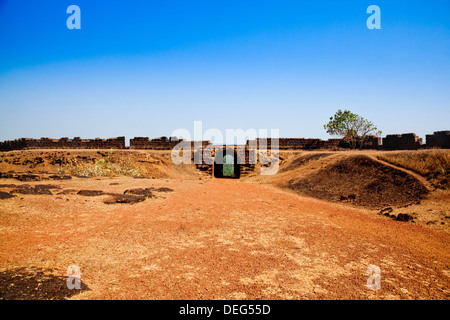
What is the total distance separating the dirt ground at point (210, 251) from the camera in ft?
11.9

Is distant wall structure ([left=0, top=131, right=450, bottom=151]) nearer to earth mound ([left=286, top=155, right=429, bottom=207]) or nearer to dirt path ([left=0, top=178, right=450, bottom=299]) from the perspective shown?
earth mound ([left=286, top=155, right=429, bottom=207])

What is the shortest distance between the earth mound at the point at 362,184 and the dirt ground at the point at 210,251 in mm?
1090

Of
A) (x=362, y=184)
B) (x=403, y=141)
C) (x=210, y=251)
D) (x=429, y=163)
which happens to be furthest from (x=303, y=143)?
(x=210, y=251)

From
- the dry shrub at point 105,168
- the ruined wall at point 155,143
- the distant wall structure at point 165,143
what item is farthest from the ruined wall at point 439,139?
the dry shrub at point 105,168

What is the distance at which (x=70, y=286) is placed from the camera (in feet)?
11.4

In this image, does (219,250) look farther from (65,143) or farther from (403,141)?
(65,143)

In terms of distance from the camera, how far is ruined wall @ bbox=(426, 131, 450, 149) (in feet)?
54.8

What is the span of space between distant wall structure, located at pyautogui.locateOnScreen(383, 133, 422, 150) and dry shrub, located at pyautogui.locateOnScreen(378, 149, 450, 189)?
9.64 meters

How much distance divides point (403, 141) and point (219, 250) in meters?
20.9

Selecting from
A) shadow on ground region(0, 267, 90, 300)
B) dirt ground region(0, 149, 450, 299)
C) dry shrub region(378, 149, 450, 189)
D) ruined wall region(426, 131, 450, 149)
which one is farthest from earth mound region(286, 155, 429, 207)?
shadow on ground region(0, 267, 90, 300)

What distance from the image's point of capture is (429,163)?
33.9 ft

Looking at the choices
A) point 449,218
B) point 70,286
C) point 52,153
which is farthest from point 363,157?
point 52,153

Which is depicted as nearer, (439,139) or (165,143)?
(439,139)

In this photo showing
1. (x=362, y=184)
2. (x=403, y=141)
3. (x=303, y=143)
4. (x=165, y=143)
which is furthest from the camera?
(x=303, y=143)
